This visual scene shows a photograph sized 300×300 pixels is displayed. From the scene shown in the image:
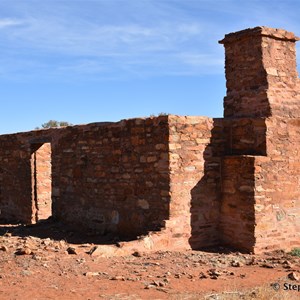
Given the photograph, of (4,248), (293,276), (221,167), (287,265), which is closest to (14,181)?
(4,248)

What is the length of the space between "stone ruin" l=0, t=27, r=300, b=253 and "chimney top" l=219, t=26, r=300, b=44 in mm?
21

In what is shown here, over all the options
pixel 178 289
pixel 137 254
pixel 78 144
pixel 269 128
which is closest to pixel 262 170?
pixel 269 128

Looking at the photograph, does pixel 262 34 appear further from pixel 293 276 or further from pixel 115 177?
pixel 293 276

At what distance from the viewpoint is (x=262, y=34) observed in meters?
8.95

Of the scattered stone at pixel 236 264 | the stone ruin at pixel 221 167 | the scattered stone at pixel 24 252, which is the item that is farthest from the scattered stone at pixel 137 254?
the scattered stone at pixel 24 252

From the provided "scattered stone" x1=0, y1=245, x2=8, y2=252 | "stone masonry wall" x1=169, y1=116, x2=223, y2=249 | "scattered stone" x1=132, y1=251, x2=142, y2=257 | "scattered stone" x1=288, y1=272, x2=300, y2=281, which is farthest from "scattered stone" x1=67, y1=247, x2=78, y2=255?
"scattered stone" x1=288, y1=272, x2=300, y2=281

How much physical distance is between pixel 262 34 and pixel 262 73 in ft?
2.51

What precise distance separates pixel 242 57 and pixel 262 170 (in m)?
2.55

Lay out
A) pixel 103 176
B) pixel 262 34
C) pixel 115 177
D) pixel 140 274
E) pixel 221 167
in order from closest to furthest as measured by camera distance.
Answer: pixel 140 274, pixel 221 167, pixel 262 34, pixel 115 177, pixel 103 176

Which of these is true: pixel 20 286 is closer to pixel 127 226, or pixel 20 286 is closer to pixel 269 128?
pixel 127 226

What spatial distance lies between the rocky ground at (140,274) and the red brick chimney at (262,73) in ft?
9.49

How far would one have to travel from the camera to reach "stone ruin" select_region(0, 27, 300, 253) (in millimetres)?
8305

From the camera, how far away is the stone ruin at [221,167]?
8305 millimetres

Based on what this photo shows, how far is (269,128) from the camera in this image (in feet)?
27.7
